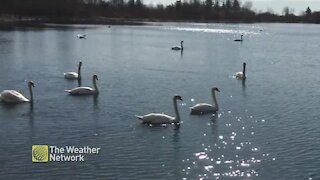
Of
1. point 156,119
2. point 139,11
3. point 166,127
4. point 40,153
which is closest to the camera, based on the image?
point 40,153

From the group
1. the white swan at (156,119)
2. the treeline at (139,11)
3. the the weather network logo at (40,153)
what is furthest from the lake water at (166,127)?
the treeline at (139,11)

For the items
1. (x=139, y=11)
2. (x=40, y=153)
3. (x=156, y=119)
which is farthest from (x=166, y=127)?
(x=139, y=11)

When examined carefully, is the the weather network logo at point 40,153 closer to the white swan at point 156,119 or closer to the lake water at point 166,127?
the lake water at point 166,127

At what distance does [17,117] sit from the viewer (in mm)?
18781

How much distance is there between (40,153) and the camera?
14477 mm

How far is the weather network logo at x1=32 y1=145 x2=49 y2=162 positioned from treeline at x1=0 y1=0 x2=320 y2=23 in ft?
355

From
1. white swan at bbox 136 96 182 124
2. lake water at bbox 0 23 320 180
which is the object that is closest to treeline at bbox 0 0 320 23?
lake water at bbox 0 23 320 180

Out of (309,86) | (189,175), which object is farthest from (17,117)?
(309,86)

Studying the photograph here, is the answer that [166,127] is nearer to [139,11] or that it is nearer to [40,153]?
[40,153]

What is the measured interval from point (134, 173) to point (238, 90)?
14.5 m

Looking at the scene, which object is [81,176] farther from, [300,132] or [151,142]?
[300,132]

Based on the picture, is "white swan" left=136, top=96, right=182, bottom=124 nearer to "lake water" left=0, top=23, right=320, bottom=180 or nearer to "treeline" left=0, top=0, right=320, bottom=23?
"lake water" left=0, top=23, right=320, bottom=180

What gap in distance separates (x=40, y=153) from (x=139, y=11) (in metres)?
150

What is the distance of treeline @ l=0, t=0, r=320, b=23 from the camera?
407 ft
